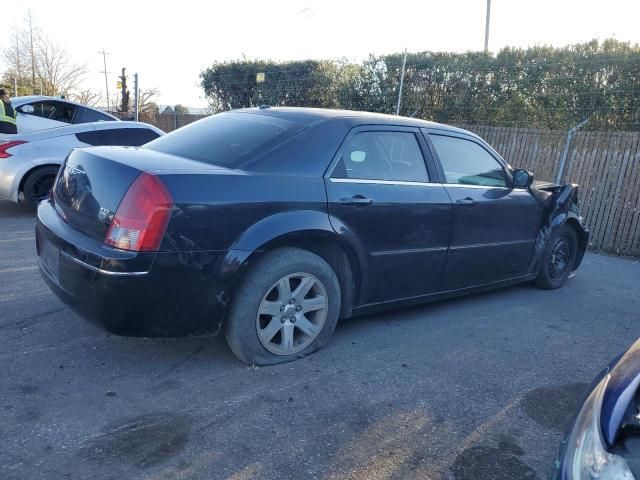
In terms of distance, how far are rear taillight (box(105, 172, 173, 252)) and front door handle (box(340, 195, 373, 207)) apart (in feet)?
3.91

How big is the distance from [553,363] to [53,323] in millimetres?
3496

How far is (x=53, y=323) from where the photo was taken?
406 centimetres

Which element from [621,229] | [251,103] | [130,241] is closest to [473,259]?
[130,241]

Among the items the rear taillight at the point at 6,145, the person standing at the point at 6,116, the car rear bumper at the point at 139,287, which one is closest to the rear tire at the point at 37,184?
the rear taillight at the point at 6,145

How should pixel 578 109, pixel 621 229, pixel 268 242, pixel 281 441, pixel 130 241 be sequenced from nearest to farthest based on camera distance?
pixel 281 441 → pixel 130 241 → pixel 268 242 → pixel 621 229 → pixel 578 109

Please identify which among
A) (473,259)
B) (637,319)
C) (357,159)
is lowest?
(637,319)

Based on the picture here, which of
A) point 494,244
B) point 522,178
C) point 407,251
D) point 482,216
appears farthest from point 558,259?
point 407,251

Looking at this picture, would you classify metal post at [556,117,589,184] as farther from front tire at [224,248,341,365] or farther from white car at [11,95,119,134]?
white car at [11,95,119,134]

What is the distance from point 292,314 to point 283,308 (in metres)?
0.09

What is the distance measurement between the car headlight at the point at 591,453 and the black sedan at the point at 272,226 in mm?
1981

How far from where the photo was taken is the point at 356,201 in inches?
151

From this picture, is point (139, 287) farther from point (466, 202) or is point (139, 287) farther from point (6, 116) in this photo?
point (6, 116)

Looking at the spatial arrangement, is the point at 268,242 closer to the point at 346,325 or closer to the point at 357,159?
the point at 357,159

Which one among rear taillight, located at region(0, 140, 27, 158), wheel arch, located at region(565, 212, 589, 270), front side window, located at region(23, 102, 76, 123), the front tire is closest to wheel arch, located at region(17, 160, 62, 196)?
rear taillight, located at region(0, 140, 27, 158)
